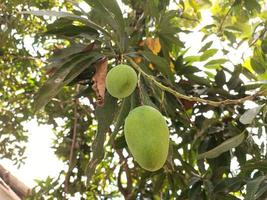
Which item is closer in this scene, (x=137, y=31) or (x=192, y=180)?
(x=192, y=180)

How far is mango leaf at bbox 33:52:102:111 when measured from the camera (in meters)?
1.34

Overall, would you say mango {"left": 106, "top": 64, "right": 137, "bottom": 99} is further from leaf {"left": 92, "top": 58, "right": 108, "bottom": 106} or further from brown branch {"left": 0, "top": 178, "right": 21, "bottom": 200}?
brown branch {"left": 0, "top": 178, "right": 21, "bottom": 200}

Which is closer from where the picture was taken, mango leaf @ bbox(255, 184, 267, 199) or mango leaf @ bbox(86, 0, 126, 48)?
mango leaf @ bbox(86, 0, 126, 48)

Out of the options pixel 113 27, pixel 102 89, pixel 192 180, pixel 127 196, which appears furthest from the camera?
pixel 127 196

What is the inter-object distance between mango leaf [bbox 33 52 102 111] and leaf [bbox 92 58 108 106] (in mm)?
43

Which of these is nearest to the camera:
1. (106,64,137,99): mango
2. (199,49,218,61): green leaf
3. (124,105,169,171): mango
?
(124,105,169,171): mango

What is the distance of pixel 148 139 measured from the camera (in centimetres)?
95

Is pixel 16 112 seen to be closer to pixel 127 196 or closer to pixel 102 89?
pixel 127 196

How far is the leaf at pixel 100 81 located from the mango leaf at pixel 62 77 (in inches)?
1.7

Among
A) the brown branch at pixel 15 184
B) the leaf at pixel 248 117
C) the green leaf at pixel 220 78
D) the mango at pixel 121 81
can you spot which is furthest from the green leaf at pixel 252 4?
the brown branch at pixel 15 184

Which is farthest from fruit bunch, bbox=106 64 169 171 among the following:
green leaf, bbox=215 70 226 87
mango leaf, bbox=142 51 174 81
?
green leaf, bbox=215 70 226 87

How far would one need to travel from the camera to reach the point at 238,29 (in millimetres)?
2783

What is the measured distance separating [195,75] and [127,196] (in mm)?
752

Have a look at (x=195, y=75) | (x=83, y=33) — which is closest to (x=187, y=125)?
(x=195, y=75)
